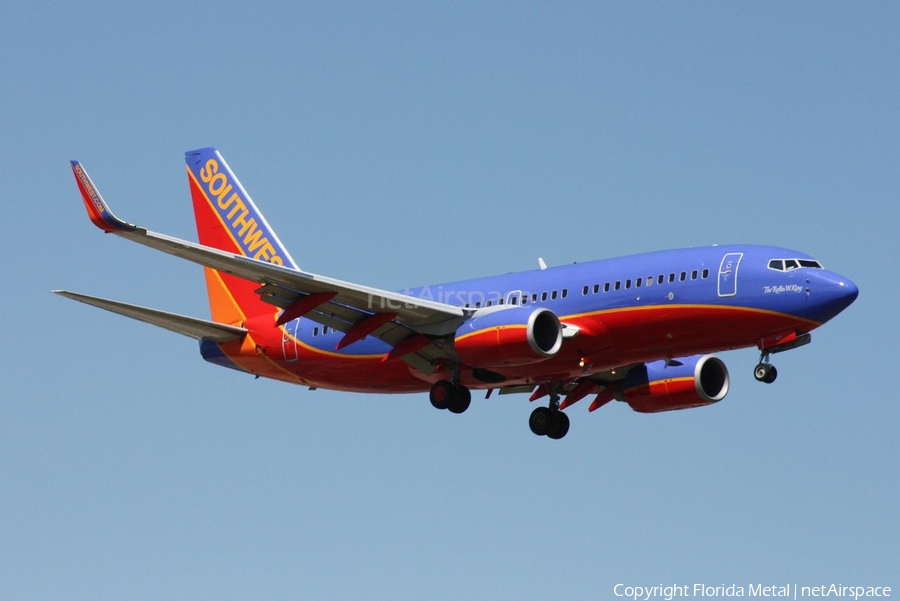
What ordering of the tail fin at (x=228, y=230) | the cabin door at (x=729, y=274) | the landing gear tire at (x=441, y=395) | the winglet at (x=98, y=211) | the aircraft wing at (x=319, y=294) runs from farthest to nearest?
the tail fin at (x=228, y=230)
the landing gear tire at (x=441, y=395)
the cabin door at (x=729, y=274)
the aircraft wing at (x=319, y=294)
the winglet at (x=98, y=211)

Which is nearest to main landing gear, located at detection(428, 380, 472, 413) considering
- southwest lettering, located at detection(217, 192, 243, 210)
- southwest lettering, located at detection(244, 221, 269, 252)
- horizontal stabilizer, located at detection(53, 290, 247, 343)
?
horizontal stabilizer, located at detection(53, 290, 247, 343)

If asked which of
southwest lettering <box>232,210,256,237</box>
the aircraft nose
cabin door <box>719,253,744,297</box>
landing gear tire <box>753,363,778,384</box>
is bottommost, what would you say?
landing gear tire <box>753,363,778,384</box>

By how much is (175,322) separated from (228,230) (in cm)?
779

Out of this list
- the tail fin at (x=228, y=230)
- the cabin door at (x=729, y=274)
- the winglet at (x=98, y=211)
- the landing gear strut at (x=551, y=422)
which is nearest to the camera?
the winglet at (x=98, y=211)

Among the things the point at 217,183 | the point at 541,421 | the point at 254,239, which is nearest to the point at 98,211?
the point at 254,239

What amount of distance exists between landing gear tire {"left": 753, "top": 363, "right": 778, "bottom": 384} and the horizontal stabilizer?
1749cm

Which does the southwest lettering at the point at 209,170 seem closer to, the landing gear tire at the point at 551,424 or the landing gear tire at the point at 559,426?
the landing gear tire at the point at 551,424

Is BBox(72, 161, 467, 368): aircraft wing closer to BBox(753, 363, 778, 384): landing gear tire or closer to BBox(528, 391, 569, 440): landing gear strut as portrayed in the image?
BBox(528, 391, 569, 440): landing gear strut

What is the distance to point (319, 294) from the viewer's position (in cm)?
4212

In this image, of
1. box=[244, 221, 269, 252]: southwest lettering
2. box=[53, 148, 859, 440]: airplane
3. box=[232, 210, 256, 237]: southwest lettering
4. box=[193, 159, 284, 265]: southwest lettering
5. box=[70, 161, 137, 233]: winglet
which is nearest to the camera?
box=[70, 161, 137, 233]: winglet

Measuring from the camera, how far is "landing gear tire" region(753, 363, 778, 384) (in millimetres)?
40344

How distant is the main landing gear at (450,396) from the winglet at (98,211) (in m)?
11.9

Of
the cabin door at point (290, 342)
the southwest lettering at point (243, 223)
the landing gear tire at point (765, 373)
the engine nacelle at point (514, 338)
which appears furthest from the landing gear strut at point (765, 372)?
the southwest lettering at point (243, 223)

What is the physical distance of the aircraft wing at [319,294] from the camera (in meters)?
37.8
